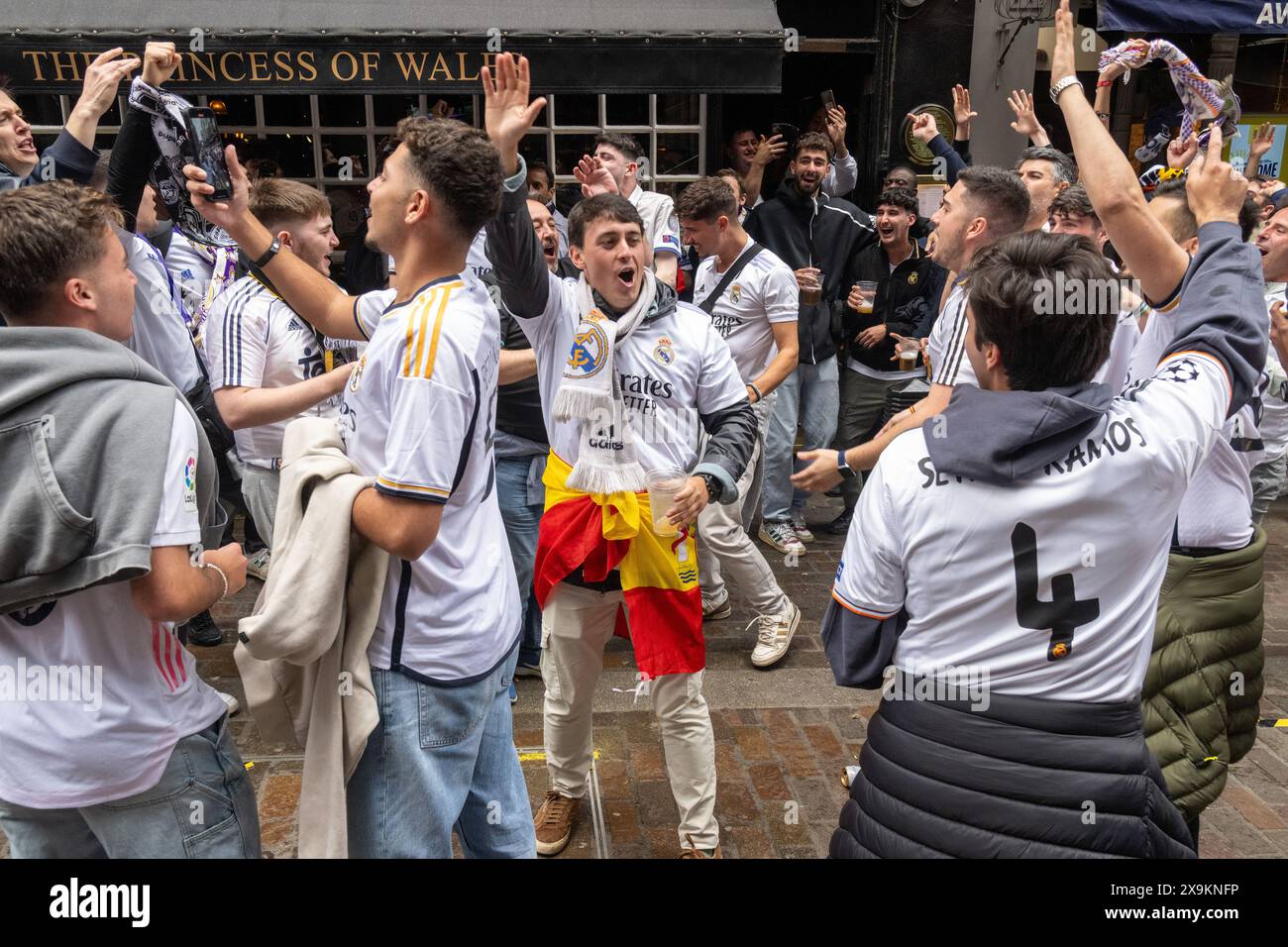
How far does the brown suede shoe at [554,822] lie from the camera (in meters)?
3.62

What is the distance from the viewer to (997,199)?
384cm

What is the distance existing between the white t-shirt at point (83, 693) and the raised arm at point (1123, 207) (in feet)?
7.05

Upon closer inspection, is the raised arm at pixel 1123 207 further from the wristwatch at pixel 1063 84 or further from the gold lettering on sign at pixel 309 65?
the gold lettering on sign at pixel 309 65

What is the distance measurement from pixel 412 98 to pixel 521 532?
6069 mm

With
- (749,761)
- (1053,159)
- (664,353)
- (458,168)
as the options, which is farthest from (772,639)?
(458,168)

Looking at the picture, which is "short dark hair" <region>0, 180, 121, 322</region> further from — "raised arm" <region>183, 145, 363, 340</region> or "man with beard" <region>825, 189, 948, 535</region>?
"man with beard" <region>825, 189, 948, 535</region>

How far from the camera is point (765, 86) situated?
748cm

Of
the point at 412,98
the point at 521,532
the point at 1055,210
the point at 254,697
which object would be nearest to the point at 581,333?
the point at 521,532

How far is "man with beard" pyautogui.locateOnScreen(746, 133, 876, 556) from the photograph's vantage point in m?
6.71

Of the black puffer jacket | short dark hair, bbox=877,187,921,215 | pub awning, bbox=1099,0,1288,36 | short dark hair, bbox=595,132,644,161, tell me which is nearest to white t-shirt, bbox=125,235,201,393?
the black puffer jacket

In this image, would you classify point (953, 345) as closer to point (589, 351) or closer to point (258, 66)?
point (589, 351)

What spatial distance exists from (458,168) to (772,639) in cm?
336

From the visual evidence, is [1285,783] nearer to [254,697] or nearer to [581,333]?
[581,333]

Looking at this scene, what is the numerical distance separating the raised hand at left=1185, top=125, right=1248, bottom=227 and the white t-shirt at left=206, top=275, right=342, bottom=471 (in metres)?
3.02
